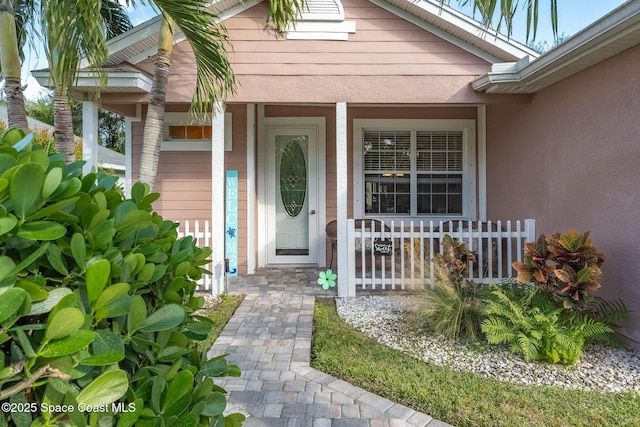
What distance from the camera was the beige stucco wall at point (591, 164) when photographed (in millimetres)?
3781

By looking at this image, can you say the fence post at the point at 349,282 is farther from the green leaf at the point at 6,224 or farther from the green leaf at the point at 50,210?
the green leaf at the point at 6,224

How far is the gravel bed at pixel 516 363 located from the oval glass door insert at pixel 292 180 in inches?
138

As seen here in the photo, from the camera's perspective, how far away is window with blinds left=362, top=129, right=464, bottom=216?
7344mm

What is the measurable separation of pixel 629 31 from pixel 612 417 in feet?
10.5

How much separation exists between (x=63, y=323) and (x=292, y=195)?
671 cm

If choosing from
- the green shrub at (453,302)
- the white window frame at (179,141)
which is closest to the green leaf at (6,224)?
the green shrub at (453,302)

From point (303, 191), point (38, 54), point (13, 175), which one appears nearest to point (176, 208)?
point (303, 191)

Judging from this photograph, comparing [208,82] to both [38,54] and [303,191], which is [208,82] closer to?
[38,54]

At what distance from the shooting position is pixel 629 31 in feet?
11.2

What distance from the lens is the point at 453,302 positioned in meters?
3.96

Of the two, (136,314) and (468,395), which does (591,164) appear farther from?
(136,314)

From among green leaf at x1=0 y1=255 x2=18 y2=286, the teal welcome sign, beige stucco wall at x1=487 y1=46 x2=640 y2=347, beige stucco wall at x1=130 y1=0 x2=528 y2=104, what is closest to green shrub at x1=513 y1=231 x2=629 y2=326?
beige stucco wall at x1=487 y1=46 x2=640 y2=347

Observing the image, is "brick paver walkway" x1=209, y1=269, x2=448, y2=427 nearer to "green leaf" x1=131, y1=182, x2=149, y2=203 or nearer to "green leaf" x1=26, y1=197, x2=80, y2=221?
"green leaf" x1=131, y1=182, x2=149, y2=203

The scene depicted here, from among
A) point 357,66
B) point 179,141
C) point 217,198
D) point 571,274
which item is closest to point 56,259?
point 571,274
